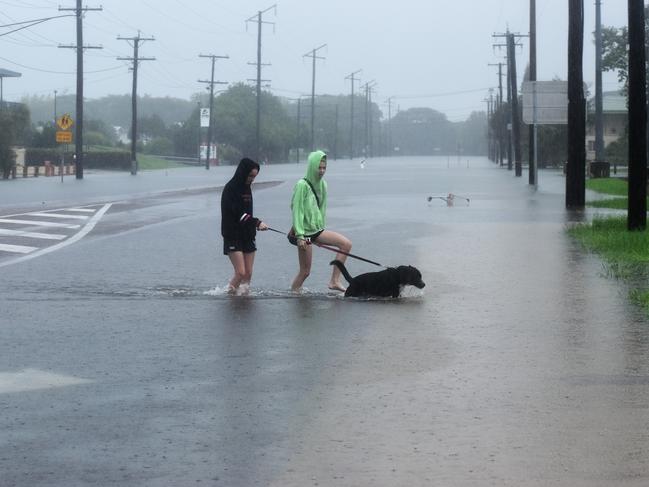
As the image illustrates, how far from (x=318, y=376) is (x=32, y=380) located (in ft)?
6.08

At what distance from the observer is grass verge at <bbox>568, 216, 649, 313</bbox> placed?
15038 millimetres

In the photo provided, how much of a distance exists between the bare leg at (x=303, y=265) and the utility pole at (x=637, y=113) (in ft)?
29.0

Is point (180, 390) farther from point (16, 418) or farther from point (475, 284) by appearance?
point (475, 284)

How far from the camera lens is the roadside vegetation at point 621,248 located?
1498cm

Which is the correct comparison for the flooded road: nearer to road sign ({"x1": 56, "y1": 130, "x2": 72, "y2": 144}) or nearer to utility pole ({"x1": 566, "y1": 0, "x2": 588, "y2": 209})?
utility pole ({"x1": 566, "y1": 0, "x2": 588, "y2": 209})

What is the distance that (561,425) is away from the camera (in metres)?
7.56

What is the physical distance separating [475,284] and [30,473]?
30.9 ft

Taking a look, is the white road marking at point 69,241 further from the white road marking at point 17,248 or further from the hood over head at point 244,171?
the hood over head at point 244,171

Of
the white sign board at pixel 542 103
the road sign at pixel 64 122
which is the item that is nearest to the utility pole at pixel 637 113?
the white sign board at pixel 542 103

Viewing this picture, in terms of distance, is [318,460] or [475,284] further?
[475,284]

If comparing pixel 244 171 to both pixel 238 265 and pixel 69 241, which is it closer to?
pixel 238 265

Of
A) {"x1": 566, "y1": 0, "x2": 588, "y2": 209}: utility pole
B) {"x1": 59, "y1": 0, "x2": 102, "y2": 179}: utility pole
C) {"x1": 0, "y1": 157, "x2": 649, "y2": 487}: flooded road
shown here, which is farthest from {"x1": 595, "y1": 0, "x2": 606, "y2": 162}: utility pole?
{"x1": 0, "y1": 157, "x2": 649, "y2": 487}: flooded road

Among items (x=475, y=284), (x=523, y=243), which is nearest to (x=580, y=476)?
(x=475, y=284)

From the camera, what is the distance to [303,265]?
46.7 feet
